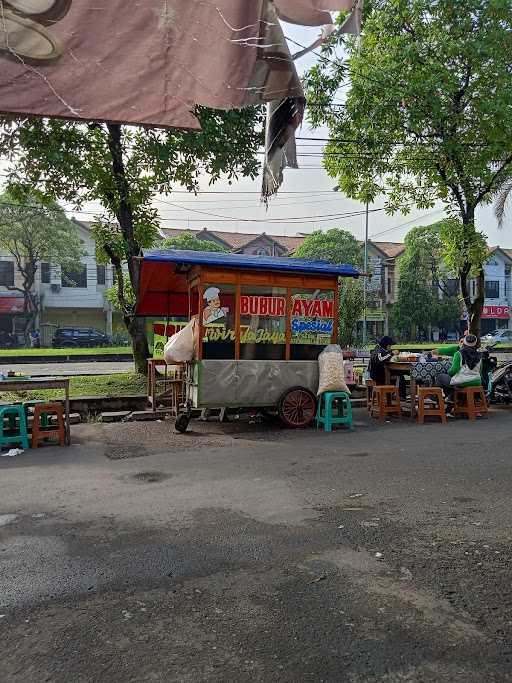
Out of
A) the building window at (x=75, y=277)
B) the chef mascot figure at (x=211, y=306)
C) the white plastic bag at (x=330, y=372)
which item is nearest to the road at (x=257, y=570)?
the white plastic bag at (x=330, y=372)

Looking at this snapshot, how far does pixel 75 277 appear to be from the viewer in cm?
4669

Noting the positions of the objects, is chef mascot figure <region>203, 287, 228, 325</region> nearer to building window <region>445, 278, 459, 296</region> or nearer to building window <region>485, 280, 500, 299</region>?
building window <region>445, 278, 459, 296</region>

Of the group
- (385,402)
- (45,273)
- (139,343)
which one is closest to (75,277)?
(45,273)

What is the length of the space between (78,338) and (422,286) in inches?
1121

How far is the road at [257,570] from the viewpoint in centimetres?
284

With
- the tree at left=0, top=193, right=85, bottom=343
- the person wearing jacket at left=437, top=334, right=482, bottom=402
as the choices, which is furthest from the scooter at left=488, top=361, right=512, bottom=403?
the tree at left=0, top=193, right=85, bottom=343

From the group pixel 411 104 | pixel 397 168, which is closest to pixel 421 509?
pixel 411 104

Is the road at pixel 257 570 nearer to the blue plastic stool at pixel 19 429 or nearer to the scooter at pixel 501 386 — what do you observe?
the blue plastic stool at pixel 19 429

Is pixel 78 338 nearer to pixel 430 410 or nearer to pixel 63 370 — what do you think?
pixel 63 370

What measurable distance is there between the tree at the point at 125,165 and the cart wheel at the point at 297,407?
3.83 m

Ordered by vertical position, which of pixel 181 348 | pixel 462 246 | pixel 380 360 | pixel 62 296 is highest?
pixel 62 296

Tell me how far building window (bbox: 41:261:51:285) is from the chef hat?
130 feet

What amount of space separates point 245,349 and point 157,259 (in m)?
2.07

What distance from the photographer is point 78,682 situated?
2.64m
